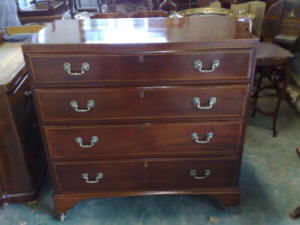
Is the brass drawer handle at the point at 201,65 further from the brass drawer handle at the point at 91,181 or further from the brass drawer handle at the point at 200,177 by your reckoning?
the brass drawer handle at the point at 91,181

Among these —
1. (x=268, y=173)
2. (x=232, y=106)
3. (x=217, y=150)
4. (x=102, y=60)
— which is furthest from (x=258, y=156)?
(x=102, y=60)

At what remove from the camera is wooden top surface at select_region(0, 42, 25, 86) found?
1.55 meters

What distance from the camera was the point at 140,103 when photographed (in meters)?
1.42

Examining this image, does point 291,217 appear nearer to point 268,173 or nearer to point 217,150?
point 268,173

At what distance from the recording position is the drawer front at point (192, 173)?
1592 mm

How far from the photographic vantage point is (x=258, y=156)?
2.21 m

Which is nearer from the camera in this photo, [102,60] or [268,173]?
[102,60]

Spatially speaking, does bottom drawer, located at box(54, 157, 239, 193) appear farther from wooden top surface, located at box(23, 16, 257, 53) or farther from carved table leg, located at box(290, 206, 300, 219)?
wooden top surface, located at box(23, 16, 257, 53)

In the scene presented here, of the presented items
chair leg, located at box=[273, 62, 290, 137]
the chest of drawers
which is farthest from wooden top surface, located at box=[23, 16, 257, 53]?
chair leg, located at box=[273, 62, 290, 137]

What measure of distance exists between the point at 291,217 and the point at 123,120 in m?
1.10

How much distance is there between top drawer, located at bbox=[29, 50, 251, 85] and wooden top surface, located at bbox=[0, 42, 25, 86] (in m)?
0.31

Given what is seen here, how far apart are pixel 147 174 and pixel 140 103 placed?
1.42 ft

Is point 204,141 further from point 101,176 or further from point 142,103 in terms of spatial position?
point 101,176

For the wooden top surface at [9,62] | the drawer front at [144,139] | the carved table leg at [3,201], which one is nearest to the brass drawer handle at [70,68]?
the drawer front at [144,139]
